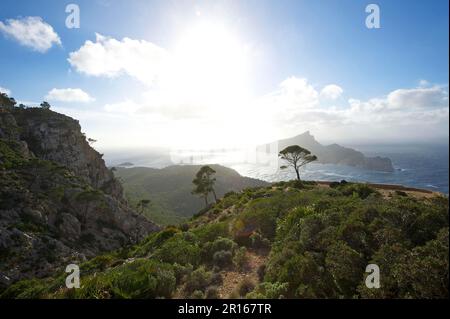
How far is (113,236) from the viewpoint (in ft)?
156

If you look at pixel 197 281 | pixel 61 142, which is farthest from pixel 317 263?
pixel 61 142

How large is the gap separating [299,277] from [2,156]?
5688 cm

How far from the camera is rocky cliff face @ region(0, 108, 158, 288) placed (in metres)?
28.1

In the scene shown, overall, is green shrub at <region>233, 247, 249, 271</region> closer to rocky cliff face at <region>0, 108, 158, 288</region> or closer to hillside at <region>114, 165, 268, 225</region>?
rocky cliff face at <region>0, 108, 158, 288</region>

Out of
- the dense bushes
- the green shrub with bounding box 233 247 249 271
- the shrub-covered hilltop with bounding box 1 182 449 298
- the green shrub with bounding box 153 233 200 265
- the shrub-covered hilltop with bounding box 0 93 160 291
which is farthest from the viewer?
the shrub-covered hilltop with bounding box 0 93 160 291

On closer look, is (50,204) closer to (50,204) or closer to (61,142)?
(50,204)

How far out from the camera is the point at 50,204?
40812 millimetres

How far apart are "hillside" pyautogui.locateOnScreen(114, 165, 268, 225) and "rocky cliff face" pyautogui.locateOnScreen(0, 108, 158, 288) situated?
148 feet

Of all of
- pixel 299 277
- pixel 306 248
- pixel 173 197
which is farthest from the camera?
pixel 173 197

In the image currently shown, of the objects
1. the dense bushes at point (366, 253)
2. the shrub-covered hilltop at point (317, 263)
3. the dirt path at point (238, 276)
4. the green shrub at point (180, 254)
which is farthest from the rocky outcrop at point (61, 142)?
the dense bushes at point (366, 253)

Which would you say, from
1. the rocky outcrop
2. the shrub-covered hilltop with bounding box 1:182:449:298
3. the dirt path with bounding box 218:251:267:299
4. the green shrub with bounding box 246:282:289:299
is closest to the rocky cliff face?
the rocky outcrop

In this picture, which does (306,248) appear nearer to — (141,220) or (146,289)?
(146,289)

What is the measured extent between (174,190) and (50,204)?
117 m

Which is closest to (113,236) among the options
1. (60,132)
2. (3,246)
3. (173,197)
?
(3,246)
